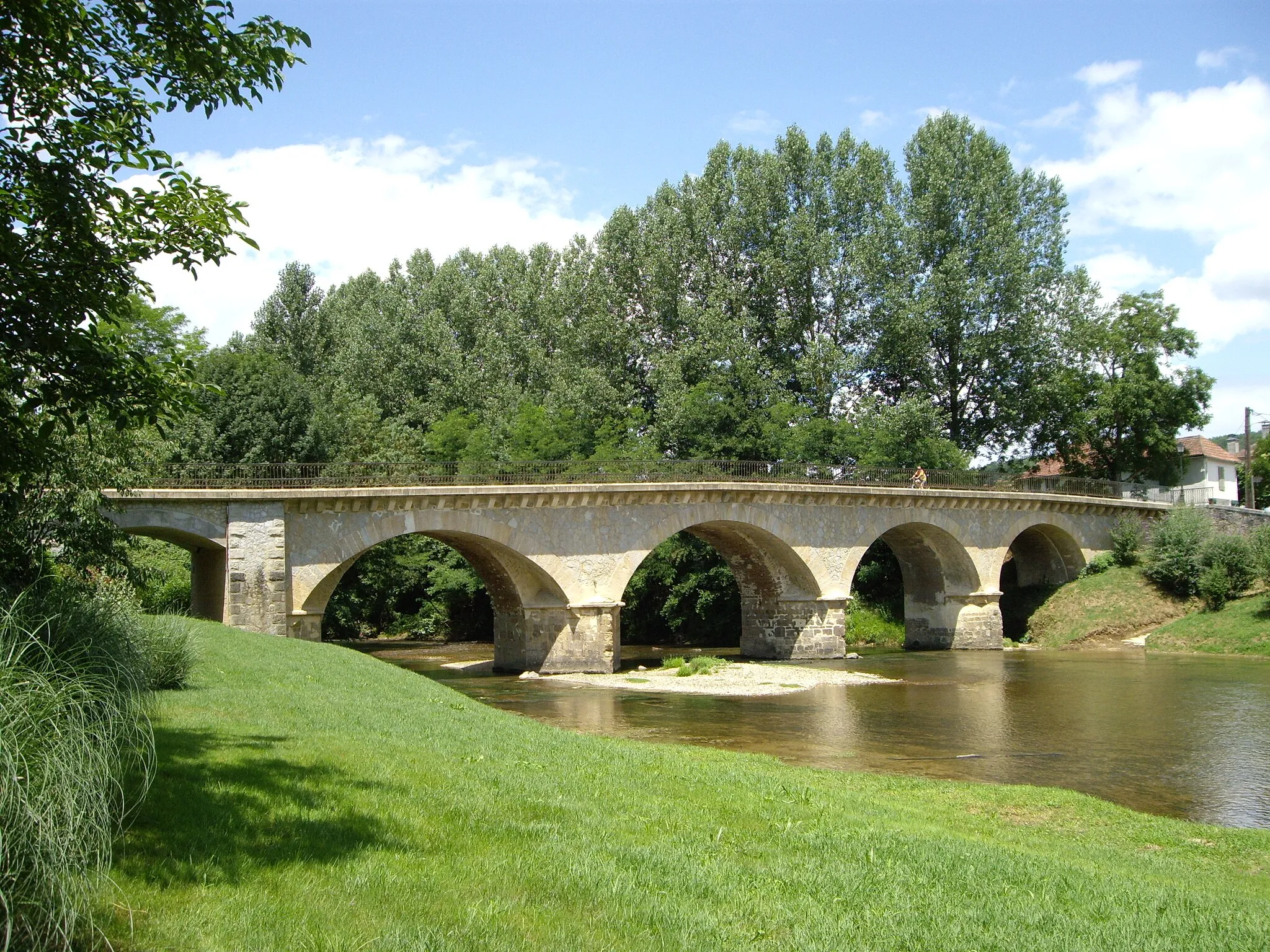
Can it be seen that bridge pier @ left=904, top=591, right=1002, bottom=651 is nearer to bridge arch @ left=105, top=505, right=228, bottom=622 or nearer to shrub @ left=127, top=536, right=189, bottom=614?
bridge arch @ left=105, top=505, right=228, bottom=622

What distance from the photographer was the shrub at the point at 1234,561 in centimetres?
3594

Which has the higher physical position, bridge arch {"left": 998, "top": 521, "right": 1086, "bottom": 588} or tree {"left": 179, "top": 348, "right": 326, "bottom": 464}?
tree {"left": 179, "top": 348, "right": 326, "bottom": 464}

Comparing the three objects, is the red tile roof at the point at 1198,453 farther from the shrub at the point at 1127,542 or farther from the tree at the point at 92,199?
the tree at the point at 92,199

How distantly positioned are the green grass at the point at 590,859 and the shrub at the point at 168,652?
548 millimetres

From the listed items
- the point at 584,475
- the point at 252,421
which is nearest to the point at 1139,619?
the point at 584,475

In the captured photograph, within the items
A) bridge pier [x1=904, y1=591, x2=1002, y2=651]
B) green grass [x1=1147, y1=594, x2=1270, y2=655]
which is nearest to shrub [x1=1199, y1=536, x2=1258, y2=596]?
green grass [x1=1147, y1=594, x2=1270, y2=655]

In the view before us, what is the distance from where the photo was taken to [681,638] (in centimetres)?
4272

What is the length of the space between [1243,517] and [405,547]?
1346 inches

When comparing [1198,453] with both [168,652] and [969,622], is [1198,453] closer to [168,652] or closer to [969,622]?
[969,622]

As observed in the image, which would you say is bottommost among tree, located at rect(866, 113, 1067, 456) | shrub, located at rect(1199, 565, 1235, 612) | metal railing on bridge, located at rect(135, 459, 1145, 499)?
shrub, located at rect(1199, 565, 1235, 612)

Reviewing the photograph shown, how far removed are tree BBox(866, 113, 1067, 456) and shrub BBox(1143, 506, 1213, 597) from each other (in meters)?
8.42

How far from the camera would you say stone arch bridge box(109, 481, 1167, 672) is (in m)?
24.7

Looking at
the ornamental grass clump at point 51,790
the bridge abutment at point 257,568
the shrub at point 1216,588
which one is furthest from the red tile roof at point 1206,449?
the ornamental grass clump at point 51,790

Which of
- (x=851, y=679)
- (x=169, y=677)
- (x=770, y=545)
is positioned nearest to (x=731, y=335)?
(x=770, y=545)
